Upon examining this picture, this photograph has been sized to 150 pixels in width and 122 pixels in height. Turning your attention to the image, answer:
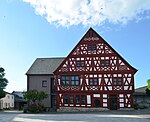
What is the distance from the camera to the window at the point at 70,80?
42416 mm

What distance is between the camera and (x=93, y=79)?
137ft

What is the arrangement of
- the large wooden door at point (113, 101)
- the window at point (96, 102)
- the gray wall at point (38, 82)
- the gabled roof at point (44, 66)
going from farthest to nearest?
the gabled roof at point (44, 66) < the gray wall at point (38, 82) < the window at point (96, 102) < the large wooden door at point (113, 101)

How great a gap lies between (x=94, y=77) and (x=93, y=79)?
0.33 m

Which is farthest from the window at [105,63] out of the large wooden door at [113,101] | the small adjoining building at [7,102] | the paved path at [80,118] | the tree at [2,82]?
the small adjoining building at [7,102]

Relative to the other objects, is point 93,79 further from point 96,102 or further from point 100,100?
point 96,102

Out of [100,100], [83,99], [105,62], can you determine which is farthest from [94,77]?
[83,99]

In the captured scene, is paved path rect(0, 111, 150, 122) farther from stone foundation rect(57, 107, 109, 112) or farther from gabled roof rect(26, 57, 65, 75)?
gabled roof rect(26, 57, 65, 75)

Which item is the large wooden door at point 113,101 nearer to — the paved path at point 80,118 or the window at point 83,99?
the window at point 83,99

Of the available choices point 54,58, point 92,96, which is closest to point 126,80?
point 92,96

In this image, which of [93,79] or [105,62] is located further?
[93,79]

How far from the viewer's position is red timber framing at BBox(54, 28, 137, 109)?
134 ft

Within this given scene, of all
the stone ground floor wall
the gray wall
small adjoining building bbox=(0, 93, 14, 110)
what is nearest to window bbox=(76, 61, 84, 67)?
the stone ground floor wall

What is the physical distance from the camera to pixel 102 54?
41.8 metres

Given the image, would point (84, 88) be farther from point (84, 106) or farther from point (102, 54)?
point (102, 54)
